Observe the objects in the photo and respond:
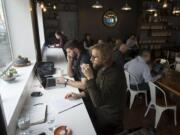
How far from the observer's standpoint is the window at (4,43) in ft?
7.94

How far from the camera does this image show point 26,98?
1.93m

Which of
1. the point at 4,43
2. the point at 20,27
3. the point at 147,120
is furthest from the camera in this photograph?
the point at 147,120

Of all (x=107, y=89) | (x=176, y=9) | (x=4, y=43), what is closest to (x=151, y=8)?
(x=176, y=9)

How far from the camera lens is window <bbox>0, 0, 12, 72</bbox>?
2.42 meters

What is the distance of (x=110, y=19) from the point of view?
7777 mm

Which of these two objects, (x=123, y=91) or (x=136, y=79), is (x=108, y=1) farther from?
(x=123, y=91)

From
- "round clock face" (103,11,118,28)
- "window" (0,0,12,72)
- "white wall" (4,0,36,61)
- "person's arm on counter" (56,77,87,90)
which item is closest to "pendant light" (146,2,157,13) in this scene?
"round clock face" (103,11,118,28)

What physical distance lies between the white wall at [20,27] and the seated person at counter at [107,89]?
5.48ft

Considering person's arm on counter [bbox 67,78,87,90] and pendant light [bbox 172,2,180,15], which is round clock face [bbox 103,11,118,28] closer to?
pendant light [bbox 172,2,180,15]

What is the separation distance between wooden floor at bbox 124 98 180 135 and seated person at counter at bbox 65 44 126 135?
1.23m

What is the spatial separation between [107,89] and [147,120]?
5.93ft

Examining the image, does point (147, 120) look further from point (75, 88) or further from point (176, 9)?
point (176, 9)

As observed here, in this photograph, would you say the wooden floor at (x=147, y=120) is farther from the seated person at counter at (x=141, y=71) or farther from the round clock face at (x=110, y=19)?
the round clock face at (x=110, y=19)

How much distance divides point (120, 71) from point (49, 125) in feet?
2.67
